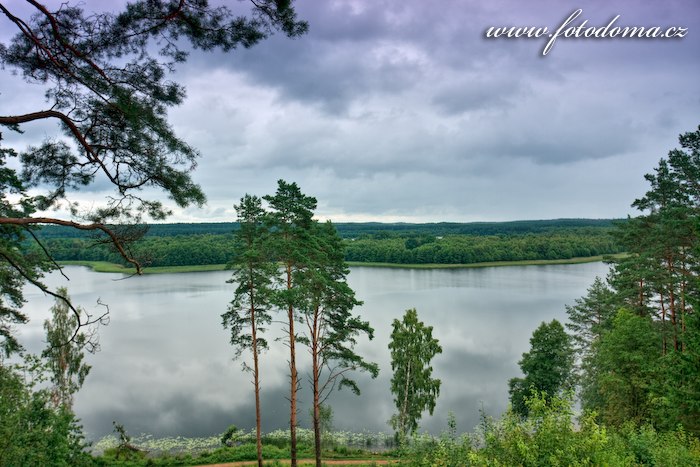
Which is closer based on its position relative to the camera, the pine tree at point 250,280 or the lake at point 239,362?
the pine tree at point 250,280

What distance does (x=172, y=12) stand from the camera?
479 centimetres

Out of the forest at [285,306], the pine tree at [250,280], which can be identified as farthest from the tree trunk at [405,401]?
the pine tree at [250,280]

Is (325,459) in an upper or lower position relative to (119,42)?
lower

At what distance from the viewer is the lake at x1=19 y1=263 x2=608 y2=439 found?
70.1 ft

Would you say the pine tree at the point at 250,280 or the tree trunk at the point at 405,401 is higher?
the pine tree at the point at 250,280

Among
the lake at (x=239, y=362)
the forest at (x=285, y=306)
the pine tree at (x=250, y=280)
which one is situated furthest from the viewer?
the lake at (x=239, y=362)

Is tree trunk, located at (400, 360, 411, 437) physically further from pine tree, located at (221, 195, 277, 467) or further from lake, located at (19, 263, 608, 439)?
pine tree, located at (221, 195, 277, 467)

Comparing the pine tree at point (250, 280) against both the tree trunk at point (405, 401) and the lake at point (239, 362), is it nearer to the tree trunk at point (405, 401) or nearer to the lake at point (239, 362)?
the lake at point (239, 362)

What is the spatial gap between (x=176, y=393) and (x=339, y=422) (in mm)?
10264

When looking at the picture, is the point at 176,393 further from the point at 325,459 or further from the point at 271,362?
the point at 325,459

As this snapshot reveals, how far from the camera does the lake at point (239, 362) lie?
21375 millimetres

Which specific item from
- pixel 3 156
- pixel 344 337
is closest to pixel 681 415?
pixel 344 337

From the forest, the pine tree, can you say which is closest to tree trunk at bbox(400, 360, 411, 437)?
the forest

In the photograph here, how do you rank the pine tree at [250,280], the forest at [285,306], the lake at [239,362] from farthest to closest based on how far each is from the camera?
the lake at [239,362]
the pine tree at [250,280]
the forest at [285,306]
